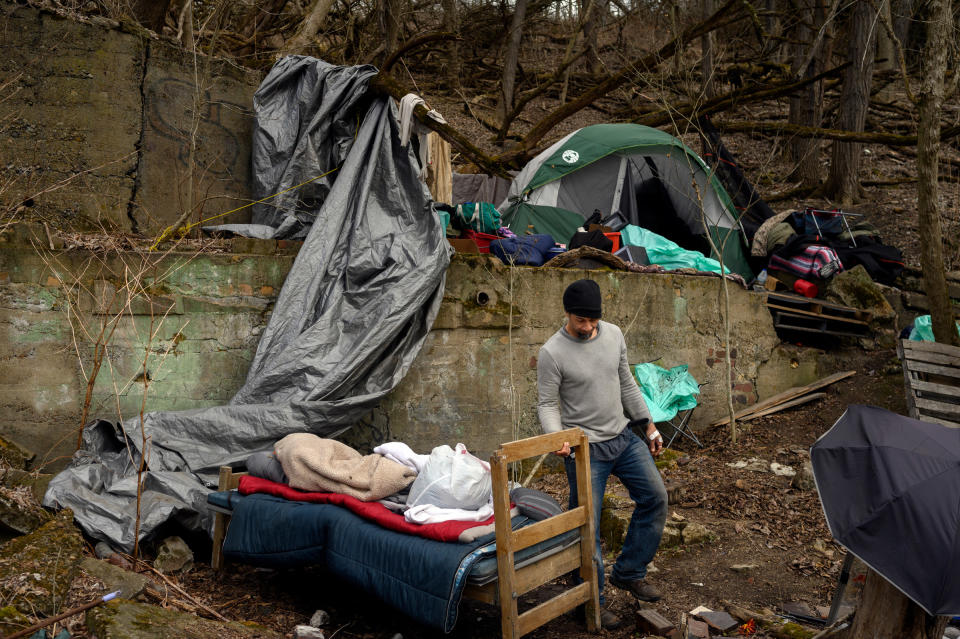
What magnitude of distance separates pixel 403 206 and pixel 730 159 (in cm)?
523

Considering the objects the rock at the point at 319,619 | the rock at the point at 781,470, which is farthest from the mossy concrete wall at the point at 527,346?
the rock at the point at 319,619

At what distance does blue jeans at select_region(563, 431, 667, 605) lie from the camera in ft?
12.2

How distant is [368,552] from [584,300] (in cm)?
162

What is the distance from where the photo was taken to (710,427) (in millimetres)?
7441

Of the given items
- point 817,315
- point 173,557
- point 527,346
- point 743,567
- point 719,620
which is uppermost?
point 817,315

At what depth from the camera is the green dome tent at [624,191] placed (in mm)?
8758

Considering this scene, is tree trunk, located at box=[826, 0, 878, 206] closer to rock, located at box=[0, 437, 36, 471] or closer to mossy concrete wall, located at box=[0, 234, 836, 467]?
mossy concrete wall, located at box=[0, 234, 836, 467]

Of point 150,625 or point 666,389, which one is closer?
point 150,625

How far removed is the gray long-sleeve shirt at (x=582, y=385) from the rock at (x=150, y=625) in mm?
1741

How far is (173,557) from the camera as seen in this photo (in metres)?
4.25

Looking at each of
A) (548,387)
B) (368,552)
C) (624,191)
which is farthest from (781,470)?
(368,552)

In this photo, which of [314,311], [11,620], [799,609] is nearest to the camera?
[11,620]

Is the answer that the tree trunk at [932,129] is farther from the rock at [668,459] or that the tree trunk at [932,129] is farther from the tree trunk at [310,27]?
the tree trunk at [310,27]

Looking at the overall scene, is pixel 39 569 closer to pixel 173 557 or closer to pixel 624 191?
pixel 173 557
